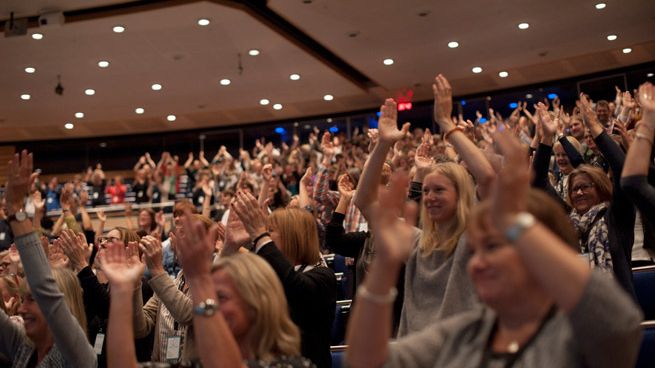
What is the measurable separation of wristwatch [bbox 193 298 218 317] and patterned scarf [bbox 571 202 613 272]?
178 cm

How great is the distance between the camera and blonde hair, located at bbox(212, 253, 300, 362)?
1742 millimetres

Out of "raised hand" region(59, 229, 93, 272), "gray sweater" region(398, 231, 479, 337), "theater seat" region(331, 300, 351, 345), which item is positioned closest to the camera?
"gray sweater" region(398, 231, 479, 337)

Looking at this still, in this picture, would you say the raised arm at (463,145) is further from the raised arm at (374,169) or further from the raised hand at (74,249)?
the raised hand at (74,249)

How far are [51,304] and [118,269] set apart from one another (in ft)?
1.48

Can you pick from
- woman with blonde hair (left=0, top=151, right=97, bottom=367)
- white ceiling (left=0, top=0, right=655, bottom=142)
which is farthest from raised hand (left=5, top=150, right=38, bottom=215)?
white ceiling (left=0, top=0, right=655, bottom=142)

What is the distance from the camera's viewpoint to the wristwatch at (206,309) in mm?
1598

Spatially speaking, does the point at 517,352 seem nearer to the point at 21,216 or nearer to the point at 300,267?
the point at 300,267

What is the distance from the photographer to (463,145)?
2.26m

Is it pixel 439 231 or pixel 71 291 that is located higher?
pixel 439 231

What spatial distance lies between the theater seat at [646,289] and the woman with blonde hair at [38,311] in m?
2.25

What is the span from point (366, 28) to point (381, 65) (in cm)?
206

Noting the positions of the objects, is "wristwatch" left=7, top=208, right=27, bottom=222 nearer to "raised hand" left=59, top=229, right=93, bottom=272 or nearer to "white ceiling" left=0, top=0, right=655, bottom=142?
"raised hand" left=59, top=229, right=93, bottom=272

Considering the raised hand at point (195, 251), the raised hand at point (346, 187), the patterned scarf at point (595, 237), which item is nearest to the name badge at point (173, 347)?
the raised hand at point (346, 187)

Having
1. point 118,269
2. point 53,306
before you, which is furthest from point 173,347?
point 118,269
